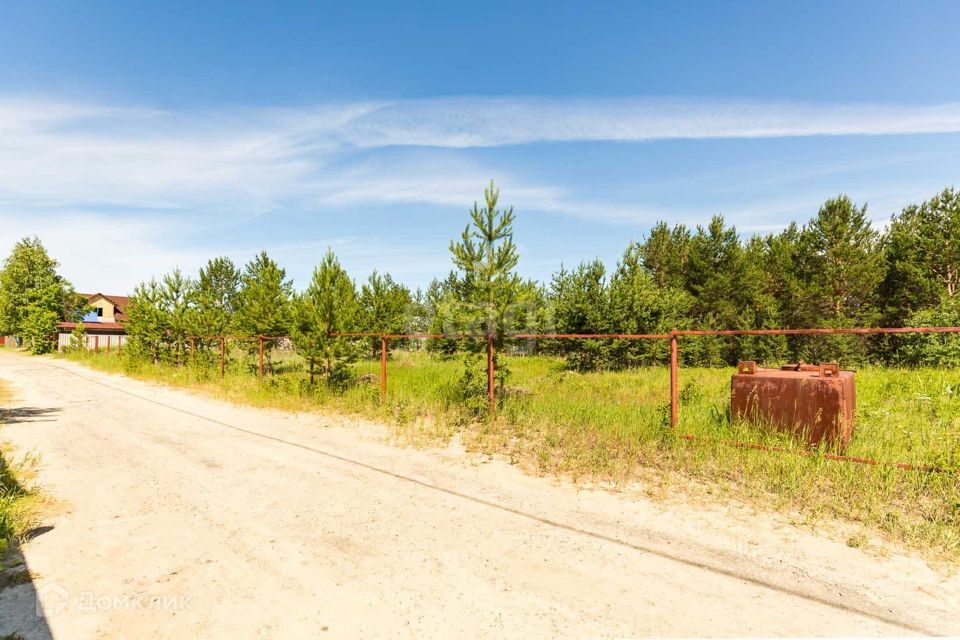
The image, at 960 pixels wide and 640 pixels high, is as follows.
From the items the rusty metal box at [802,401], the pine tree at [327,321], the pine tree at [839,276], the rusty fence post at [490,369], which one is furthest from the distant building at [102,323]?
the pine tree at [839,276]

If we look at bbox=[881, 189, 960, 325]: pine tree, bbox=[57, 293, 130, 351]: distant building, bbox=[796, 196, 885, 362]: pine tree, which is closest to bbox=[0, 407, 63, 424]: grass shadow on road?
bbox=[796, 196, 885, 362]: pine tree

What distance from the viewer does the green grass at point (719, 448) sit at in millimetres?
4738

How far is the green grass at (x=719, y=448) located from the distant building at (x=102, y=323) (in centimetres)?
5426

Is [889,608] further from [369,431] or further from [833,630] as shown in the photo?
[369,431]

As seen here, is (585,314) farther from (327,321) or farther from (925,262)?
(925,262)

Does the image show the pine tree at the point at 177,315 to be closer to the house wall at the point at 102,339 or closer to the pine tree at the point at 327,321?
the pine tree at the point at 327,321

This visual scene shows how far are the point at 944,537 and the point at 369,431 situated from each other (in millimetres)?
8059

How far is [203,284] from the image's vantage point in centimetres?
4712

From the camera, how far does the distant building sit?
166 ft

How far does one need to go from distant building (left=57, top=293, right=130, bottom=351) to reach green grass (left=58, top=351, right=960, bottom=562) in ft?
178

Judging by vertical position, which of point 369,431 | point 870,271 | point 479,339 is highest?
point 870,271

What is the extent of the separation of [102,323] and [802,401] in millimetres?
74378

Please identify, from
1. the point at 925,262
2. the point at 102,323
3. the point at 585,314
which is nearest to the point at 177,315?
the point at 585,314

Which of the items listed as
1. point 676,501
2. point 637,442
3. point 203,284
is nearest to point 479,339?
point 637,442
